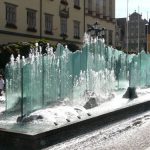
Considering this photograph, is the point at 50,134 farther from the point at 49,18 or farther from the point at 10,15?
the point at 49,18

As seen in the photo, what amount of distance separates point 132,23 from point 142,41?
6.09 m

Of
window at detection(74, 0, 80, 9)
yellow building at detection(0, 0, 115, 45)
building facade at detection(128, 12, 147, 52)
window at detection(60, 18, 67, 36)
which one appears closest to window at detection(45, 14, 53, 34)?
yellow building at detection(0, 0, 115, 45)

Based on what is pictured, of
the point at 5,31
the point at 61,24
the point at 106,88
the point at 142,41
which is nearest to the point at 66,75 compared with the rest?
the point at 106,88

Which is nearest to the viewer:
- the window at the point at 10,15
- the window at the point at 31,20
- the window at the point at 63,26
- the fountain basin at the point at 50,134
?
the fountain basin at the point at 50,134

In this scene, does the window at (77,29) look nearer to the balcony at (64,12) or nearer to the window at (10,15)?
the balcony at (64,12)

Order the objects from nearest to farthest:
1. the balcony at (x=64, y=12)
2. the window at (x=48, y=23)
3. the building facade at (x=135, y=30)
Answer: the window at (x=48, y=23)
the balcony at (x=64, y=12)
the building facade at (x=135, y=30)

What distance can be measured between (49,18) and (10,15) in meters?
6.95

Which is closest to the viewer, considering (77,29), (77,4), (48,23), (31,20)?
(31,20)

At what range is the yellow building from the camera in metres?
39.8

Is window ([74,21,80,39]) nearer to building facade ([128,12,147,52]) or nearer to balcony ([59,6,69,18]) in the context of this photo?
balcony ([59,6,69,18])

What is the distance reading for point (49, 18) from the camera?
1827 inches

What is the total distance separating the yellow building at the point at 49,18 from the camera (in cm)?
3978

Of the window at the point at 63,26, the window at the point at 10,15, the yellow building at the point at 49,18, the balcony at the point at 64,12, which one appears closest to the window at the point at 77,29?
the yellow building at the point at 49,18

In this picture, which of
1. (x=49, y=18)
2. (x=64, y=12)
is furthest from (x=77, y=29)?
(x=49, y=18)
